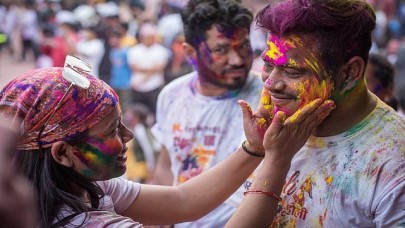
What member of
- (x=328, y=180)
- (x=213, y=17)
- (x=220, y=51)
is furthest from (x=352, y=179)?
(x=213, y=17)

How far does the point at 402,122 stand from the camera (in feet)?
8.75

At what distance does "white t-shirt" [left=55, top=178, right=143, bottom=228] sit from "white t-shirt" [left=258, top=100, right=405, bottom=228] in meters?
0.65

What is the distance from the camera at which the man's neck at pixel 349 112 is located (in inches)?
107

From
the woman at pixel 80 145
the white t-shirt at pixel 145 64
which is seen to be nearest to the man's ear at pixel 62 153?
the woman at pixel 80 145

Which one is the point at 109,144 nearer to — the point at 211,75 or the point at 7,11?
the point at 211,75

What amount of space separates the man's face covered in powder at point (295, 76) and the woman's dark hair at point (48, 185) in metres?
0.78

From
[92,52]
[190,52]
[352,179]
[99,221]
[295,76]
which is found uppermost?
[295,76]

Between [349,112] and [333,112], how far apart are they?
62mm

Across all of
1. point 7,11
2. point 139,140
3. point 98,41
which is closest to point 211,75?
point 139,140

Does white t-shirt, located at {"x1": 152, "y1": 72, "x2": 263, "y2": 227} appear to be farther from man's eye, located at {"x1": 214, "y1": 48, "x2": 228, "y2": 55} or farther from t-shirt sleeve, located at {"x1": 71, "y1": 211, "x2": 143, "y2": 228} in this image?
t-shirt sleeve, located at {"x1": 71, "y1": 211, "x2": 143, "y2": 228}

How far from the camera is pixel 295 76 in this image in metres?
2.74

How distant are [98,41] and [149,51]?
58.7 inches

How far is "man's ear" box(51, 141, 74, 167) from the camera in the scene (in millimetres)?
2480

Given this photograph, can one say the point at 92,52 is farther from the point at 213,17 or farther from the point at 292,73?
the point at 292,73
